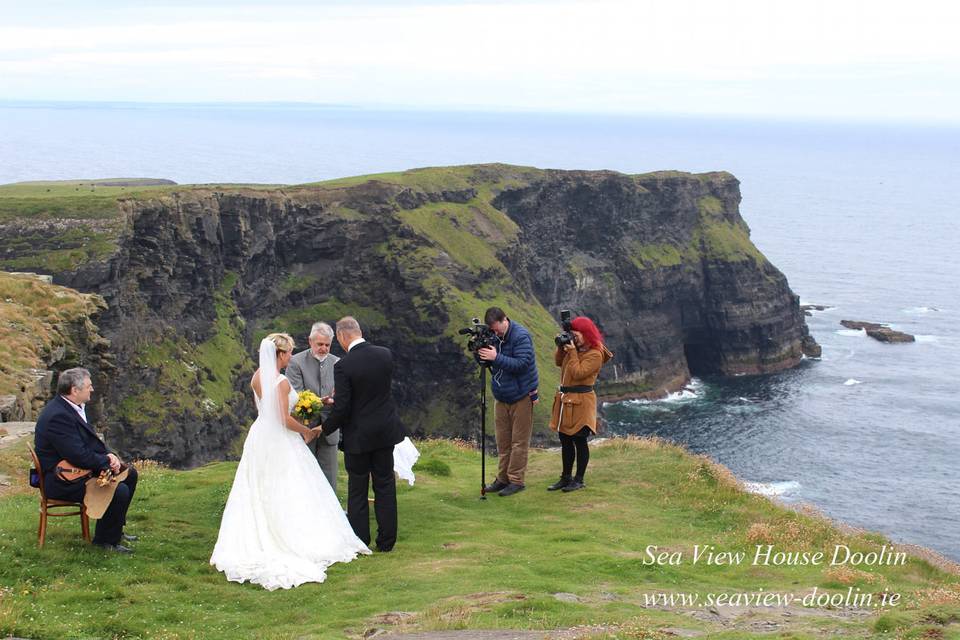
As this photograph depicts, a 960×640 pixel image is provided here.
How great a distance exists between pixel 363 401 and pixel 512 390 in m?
4.25

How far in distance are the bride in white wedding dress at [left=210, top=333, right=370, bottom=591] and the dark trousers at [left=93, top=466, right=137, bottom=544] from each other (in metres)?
1.40

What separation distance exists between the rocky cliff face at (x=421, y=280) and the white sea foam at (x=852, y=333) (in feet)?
28.9

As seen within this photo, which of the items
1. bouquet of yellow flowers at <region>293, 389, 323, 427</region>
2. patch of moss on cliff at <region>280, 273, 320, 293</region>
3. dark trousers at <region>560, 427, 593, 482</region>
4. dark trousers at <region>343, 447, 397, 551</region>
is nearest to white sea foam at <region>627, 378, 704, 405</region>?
patch of moss on cliff at <region>280, 273, 320, 293</region>

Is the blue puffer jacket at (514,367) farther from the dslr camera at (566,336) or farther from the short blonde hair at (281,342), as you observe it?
the short blonde hair at (281,342)

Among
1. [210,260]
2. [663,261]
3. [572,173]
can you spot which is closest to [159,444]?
[210,260]

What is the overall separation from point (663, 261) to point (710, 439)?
45069 mm

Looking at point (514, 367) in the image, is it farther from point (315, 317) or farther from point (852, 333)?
point (852, 333)

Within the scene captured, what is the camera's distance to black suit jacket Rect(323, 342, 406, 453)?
14469 millimetres

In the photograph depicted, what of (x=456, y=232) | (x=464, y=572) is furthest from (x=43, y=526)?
(x=456, y=232)

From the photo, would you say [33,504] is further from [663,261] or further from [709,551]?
[663,261]

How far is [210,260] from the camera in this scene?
80375 millimetres

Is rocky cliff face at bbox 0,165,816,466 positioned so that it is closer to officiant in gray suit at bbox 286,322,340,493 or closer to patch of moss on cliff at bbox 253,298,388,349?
patch of moss on cliff at bbox 253,298,388,349

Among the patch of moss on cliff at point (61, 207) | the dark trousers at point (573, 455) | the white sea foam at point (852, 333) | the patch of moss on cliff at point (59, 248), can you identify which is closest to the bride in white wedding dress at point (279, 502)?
the dark trousers at point (573, 455)

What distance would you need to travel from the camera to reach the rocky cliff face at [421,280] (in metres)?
69.9
